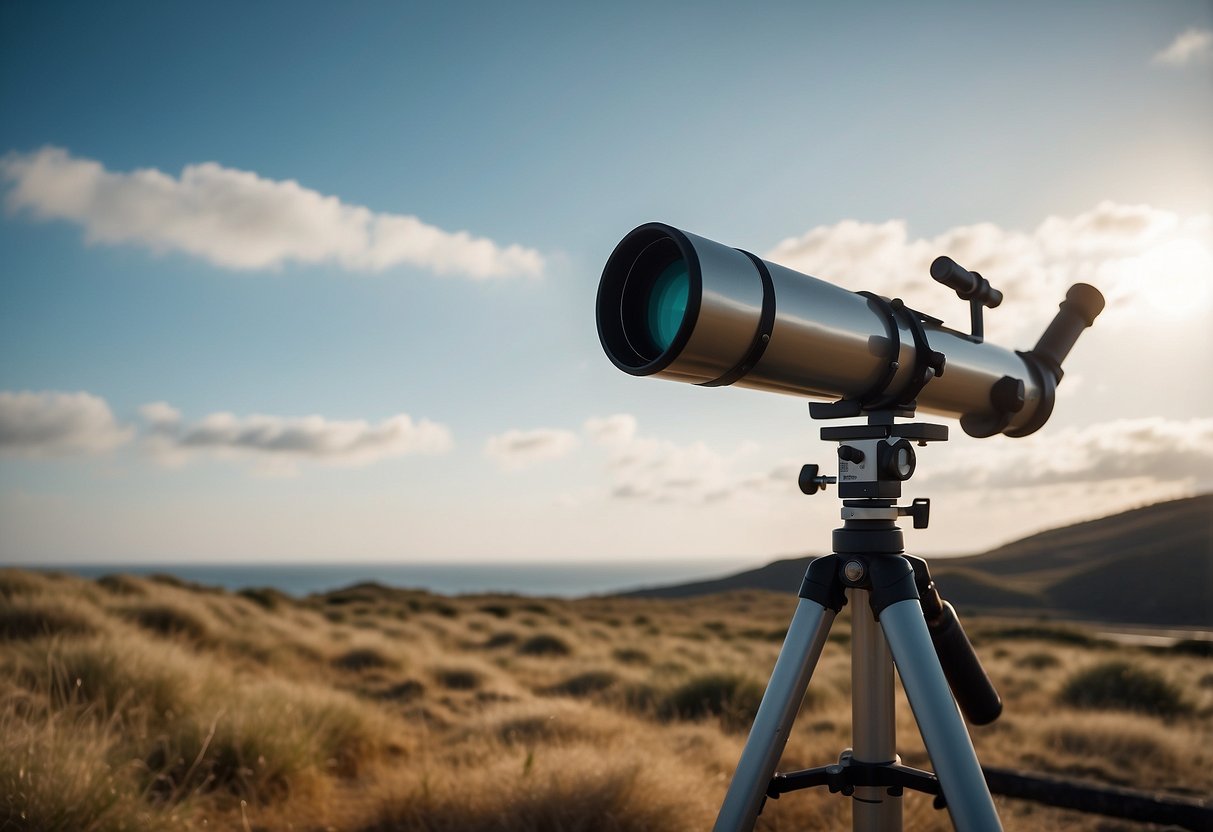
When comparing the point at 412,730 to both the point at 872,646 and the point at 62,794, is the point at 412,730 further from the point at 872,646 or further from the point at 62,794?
the point at 872,646

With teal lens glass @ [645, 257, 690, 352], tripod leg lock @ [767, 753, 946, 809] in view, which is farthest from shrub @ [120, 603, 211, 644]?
teal lens glass @ [645, 257, 690, 352]

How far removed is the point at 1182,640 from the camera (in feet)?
65.1

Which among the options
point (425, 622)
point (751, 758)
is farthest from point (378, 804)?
point (425, 622)

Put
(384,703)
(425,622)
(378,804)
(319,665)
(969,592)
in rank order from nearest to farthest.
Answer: (378,804) → (384,703) → (319,665) → (425,622) → (969,592)

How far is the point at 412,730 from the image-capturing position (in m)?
6.43

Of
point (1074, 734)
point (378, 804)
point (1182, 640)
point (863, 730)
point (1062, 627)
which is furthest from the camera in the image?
point (1062, 627)

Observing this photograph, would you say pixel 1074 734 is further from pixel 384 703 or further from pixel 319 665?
pixel 319 665

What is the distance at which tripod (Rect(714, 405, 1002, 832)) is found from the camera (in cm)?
183

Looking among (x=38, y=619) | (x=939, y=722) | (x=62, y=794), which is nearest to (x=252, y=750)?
(x=62, y=794)

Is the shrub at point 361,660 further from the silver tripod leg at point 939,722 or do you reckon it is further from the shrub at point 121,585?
the silver tripod leg at point 939,722

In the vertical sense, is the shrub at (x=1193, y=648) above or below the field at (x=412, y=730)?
below

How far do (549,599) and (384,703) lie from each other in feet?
59.3

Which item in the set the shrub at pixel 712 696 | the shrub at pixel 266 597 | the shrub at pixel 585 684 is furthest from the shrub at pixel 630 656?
the shrub at pixel 266 597

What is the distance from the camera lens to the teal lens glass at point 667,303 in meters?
1.86
